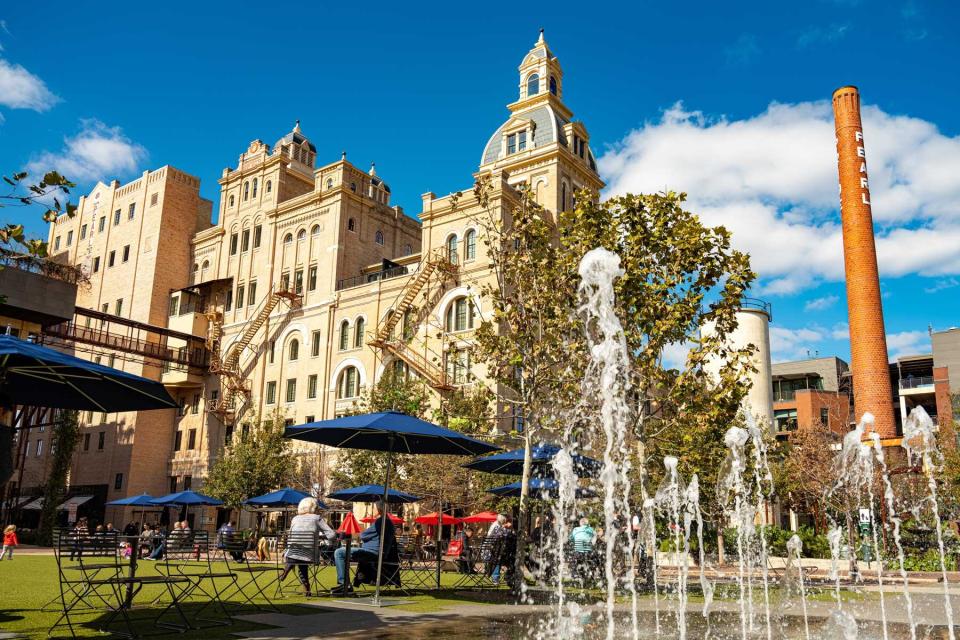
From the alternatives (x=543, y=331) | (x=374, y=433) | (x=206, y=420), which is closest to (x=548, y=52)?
(x=206, y=420)

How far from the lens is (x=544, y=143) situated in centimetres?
4350

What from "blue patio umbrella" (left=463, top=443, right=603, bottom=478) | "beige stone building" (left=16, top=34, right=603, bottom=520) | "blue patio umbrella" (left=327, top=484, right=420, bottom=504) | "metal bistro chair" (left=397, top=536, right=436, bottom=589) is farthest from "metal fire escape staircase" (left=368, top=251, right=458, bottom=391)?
"blue patio umbrella" (left=463, top=443, right=603, bottom=478)

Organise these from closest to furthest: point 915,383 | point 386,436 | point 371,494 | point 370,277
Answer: point 386,436
point 371,494
point 370,277
point 915,383

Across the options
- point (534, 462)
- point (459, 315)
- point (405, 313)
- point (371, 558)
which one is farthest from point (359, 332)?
point (371, 558)

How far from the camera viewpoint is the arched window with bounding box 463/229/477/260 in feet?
131

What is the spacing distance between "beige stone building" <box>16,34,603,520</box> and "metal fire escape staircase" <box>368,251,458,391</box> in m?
0.10

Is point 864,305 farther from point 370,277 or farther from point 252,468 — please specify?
point 252,468

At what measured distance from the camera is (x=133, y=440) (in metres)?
48.4

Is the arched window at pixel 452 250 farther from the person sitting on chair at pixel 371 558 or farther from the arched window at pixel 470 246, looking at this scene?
the person sitting on chair at pixel 371 558

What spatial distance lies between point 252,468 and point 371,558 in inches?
1053

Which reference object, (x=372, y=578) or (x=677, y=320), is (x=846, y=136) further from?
(x=372, y=578)

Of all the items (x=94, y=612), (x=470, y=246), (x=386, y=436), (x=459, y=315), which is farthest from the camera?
(x=470, y=246)

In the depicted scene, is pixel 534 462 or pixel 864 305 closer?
pixel 534 462

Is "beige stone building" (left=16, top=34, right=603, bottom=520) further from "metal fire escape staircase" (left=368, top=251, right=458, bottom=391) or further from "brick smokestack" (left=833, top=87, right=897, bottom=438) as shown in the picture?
"brick smokestack" (left=833, top=87, right=897, bottom=438)
